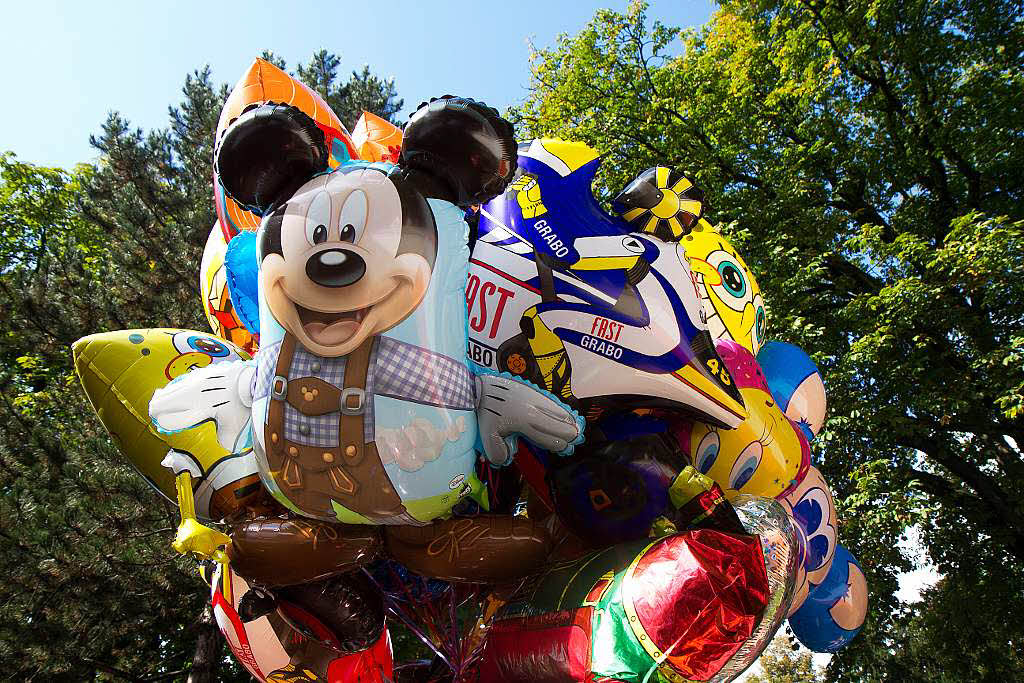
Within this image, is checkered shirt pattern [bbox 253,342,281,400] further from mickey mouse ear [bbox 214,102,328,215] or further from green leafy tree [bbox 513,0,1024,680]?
green leafy tree [bbox 513,0,1024,680]

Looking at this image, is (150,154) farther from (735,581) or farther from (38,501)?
(735,581)

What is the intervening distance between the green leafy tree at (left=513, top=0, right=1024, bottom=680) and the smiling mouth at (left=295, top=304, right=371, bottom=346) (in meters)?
5.08

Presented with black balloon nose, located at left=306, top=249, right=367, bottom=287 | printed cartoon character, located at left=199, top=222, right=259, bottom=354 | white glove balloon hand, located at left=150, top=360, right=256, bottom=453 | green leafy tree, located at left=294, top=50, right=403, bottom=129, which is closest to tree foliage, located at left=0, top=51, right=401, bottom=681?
green leafy tree, located at left=294, top=50, right=403, bottom=129

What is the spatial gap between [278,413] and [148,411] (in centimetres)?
76

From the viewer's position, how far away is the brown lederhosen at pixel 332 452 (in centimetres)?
192

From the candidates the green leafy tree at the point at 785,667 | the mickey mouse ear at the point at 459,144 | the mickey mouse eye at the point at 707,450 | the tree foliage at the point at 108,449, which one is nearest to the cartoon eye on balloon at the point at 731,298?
the mickey mouse eye at the point at 707,450

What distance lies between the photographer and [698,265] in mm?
2998

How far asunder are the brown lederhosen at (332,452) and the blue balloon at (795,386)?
1934 millimetres

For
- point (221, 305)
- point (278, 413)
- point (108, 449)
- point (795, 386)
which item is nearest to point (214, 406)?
point (278, 413)

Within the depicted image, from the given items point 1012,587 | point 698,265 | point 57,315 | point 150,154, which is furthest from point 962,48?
point 57,315

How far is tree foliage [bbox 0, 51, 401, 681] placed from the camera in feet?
16.4

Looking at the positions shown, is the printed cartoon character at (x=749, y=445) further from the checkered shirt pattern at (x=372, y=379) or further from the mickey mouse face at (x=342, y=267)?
the mickey mouse face at (x=342, y=267)

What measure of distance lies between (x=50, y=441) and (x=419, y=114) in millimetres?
4861

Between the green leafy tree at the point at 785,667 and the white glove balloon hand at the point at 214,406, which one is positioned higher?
the white glove balloon hand at the point at 214,406
